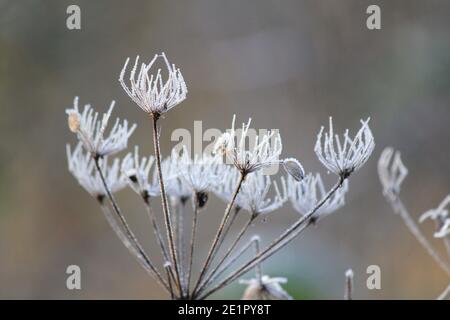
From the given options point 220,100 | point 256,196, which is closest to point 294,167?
point 256,196

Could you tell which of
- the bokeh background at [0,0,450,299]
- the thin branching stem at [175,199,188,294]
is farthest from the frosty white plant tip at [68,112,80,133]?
the bokeh background at [0,0,450,299]

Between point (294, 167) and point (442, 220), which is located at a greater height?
point (294, 167)

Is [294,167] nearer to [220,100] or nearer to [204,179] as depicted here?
[204,179]

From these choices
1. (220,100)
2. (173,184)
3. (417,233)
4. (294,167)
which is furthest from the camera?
(220,100)

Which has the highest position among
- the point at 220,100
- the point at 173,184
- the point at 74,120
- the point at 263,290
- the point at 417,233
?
the point at 220,100

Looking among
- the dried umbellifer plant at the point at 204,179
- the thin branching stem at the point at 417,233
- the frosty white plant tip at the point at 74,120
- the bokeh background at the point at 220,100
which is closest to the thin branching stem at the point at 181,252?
the dried umbellifer plant at the point at 204,179

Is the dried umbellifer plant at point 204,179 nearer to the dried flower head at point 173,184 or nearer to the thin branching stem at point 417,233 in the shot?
the dried flower head at point 173,184

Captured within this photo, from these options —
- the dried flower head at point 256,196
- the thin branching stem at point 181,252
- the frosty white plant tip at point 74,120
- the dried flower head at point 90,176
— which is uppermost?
the frosty white plant tip at point 74,120
